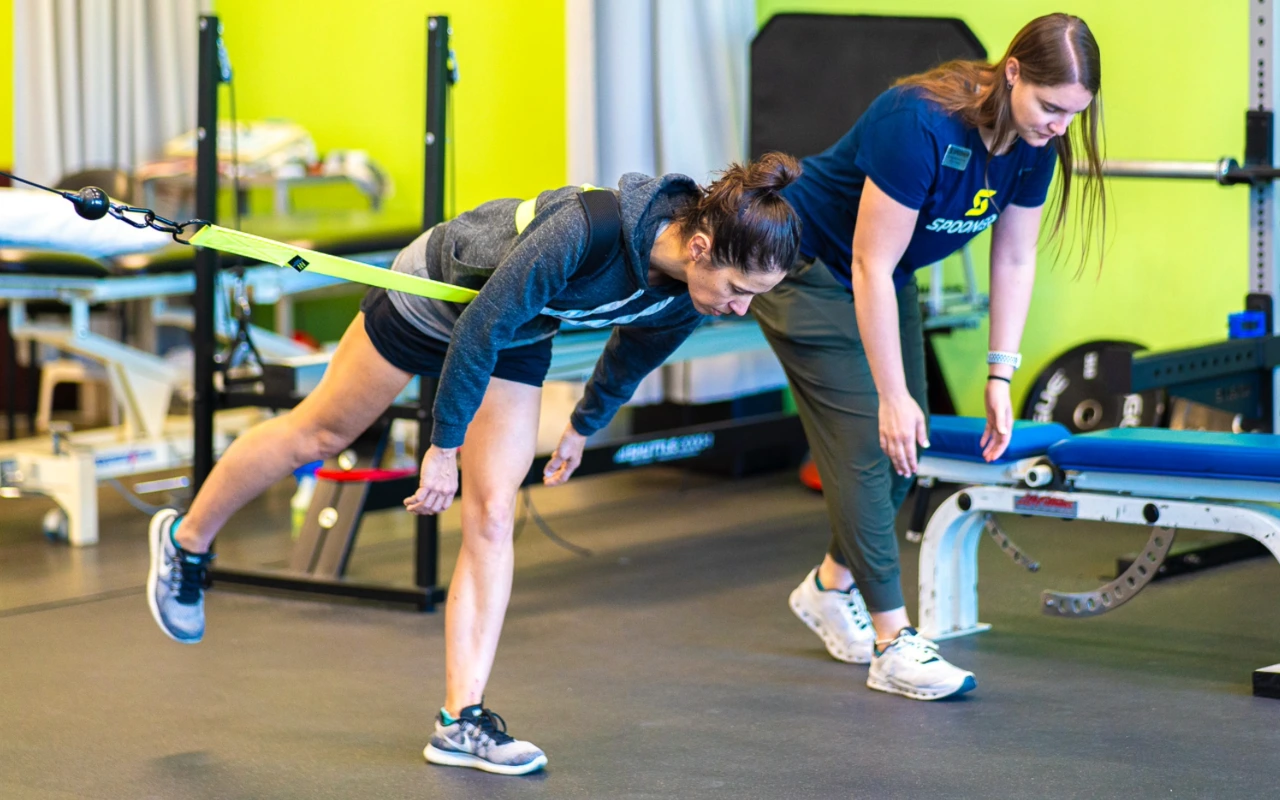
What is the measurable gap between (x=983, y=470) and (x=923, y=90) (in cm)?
86

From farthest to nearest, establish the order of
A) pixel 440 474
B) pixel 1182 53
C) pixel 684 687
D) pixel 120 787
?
pixel 1182 53
pixel 684 687
pixel 120 787
pixel 440 474

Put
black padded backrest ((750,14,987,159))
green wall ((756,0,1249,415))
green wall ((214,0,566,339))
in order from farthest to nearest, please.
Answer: green wall ((214,0,566,339)), black padded backrest ((750,14,987,159)), green wall ((756,0,1249,415))

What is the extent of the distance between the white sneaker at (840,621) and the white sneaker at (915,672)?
0.15m

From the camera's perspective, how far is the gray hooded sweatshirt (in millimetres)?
1936

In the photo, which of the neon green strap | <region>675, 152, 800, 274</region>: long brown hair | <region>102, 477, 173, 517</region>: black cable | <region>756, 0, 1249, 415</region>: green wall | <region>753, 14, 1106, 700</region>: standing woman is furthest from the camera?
<region>102, 477, 173, 517</region>: black cable

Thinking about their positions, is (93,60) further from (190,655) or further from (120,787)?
(120,787)

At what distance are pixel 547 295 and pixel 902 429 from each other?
71 centimetres

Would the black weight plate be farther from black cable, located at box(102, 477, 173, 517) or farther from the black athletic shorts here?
black cable, located at box(102, 477, 173, 517)

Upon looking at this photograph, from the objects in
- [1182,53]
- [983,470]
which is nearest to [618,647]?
[983,470]

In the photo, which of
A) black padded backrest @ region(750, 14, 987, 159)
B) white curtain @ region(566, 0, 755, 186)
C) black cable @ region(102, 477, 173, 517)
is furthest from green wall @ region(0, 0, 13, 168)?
black padded backrest @ region(750, 14, 987, 159)

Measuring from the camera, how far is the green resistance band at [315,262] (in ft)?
6.45

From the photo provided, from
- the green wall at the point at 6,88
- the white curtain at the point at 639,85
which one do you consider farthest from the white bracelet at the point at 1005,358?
the green wall at the point at 6,88

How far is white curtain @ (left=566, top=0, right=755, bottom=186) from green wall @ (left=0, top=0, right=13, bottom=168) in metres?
3.12

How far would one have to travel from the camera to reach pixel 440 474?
6.51 ft
